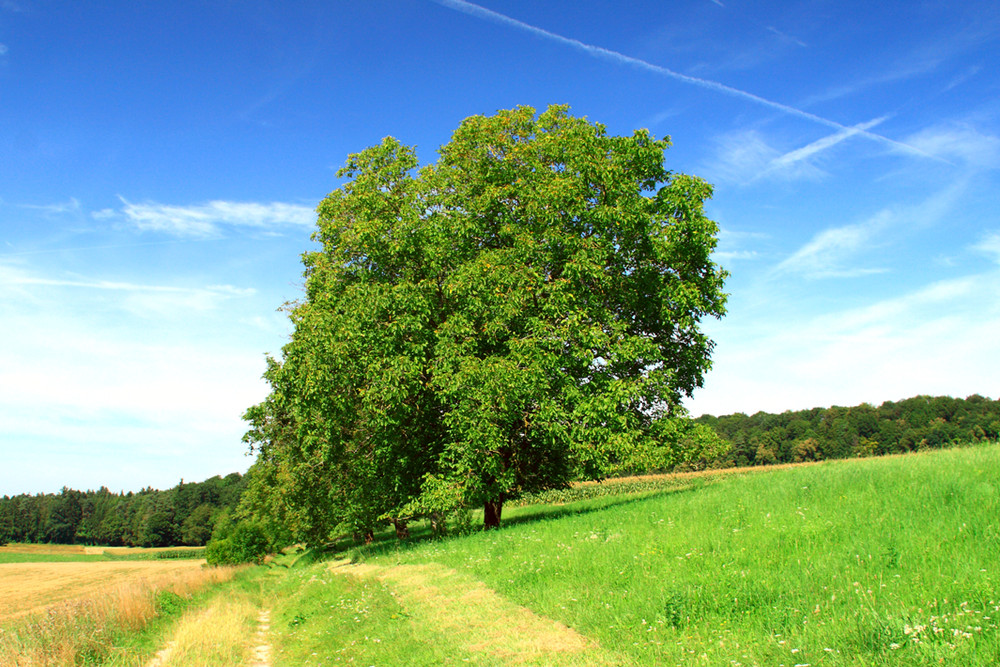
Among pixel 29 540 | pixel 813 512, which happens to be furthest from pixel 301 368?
pixel 29 540

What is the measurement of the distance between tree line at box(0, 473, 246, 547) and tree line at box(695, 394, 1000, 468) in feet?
375

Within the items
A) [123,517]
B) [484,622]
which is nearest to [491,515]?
[484,622]

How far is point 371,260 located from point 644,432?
1224cm

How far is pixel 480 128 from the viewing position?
24250 mm

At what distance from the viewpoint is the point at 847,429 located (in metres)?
103

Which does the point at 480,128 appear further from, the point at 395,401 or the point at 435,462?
the point at 435,462

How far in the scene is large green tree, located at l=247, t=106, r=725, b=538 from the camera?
20.0 meters

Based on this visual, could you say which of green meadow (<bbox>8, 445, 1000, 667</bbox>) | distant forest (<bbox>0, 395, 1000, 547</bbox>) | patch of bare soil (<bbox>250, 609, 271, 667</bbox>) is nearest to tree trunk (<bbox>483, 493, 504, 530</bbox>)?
green meadow (<bbox>8, 445, 1000, 667</bbox>)

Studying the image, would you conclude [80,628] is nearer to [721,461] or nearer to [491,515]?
[491,515]

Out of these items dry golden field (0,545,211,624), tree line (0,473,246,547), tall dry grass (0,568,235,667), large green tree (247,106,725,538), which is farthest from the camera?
tree line (0,473,246,547)

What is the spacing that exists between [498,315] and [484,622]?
12.0 metres

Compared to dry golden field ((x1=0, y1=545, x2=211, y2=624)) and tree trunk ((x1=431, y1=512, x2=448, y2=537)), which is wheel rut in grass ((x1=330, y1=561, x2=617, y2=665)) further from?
dry golden field ((x1=0, y1=545, x2=211, y2=624))

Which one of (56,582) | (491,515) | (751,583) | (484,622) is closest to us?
(751,583)

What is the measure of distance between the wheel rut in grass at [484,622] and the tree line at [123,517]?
13967 cm
